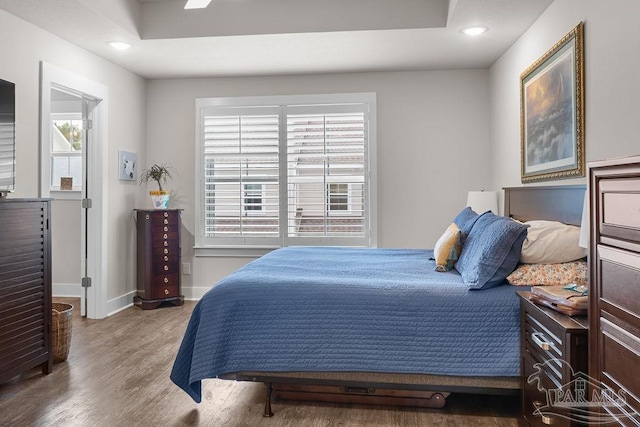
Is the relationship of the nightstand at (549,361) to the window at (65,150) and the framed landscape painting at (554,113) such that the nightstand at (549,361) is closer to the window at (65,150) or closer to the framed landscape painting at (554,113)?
the framed landscape painting at (554,113)

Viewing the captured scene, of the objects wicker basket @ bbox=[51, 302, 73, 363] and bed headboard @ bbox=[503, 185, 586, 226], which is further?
wicker basket @ bbox=[51, 302, 73, 363]

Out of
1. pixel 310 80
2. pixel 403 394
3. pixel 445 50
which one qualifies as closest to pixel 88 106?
pixel 310 80

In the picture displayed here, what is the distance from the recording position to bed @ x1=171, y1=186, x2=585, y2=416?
87.8 inches

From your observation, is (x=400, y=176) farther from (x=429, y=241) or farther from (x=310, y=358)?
(x=310, y=358)

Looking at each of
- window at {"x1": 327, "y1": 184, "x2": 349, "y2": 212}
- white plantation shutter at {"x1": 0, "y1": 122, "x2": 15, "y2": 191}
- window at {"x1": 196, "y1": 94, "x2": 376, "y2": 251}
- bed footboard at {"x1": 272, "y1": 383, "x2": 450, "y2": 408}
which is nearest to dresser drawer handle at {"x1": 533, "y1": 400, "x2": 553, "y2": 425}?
bed footboard at {"x1": 272, "y1": 383, "x2": 450, "y2": 408}

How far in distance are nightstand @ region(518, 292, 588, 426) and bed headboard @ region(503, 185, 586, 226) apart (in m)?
0.86

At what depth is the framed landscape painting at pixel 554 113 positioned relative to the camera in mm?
2670

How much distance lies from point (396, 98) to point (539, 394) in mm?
3508

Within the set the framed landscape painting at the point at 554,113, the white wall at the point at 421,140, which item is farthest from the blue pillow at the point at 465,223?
the white wall at the point at 421,140

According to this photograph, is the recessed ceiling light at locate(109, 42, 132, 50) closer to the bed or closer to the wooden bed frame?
the bed

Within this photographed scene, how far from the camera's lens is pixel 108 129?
174 inches

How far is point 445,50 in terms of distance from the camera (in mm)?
4133

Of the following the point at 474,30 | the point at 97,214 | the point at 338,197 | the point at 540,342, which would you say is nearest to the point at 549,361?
the point at 540,342

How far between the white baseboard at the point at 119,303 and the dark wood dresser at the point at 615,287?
4.23 m
